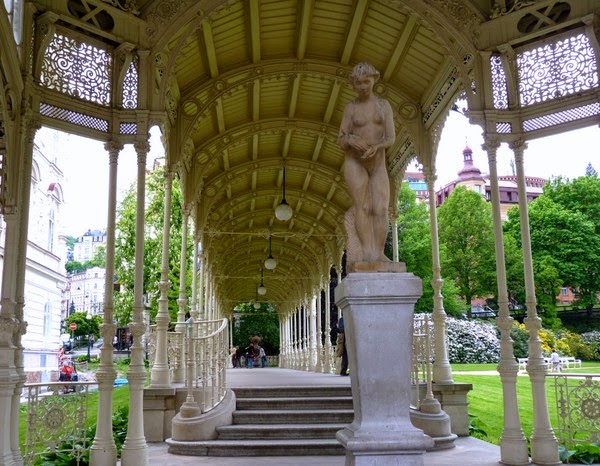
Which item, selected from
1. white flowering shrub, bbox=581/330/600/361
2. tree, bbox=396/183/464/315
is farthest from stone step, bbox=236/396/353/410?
tree, bbox=396/183/464/315

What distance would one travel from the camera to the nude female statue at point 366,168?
17.1ft

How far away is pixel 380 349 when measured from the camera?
484 centimetres

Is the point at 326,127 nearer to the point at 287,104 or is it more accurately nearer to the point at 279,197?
the point at 287,104

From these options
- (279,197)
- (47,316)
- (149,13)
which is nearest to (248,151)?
(279,197)

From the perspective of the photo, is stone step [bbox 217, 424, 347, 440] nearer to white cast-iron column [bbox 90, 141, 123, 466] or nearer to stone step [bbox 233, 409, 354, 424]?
stone step [bbox 233, 409, 354, 424]

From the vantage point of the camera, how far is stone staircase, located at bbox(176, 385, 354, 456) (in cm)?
733

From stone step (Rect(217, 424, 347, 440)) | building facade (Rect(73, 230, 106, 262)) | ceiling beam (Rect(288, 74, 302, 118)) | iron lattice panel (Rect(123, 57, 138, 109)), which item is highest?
building facade (Rect(73, 230, 106, 262))

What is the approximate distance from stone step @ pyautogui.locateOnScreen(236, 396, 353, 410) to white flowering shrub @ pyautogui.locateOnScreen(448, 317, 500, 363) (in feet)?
63.4

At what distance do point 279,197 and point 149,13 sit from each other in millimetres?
11185

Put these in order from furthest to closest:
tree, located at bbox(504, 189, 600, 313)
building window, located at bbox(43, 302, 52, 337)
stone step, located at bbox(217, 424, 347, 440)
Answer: tree, located at bbox(504, 189, 600, 313) → building window, located at bbox(43, 302, 52, 337) → stone step, located at bbox(217, 424, 347, 440)

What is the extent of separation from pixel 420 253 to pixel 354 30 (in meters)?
27.3

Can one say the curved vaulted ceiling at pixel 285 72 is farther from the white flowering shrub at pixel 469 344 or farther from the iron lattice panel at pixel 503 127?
the white flowering shrub at pixel 469 344

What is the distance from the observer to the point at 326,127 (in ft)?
42.7

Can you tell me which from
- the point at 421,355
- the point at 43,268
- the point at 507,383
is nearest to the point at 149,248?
the point at 43,268
